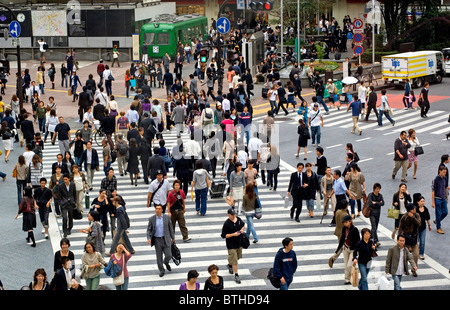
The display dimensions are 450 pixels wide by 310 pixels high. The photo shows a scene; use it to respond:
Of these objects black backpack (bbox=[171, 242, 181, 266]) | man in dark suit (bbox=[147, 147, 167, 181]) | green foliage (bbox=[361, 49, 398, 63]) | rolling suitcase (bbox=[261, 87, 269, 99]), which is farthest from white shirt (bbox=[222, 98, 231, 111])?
green foliage (bbox=[361, 49, 398, 63])

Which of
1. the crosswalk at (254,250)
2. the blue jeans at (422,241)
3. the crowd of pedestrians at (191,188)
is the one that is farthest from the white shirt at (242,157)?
the blue jeans at (422,241)

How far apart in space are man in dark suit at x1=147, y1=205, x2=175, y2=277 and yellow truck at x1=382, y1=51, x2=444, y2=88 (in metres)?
28.4

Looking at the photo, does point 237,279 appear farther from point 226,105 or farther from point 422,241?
point 226,105

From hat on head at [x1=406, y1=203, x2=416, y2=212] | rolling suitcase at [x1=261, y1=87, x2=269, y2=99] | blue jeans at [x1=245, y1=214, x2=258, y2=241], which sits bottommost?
blue jeans at [x1=245, y1=214, x2=258, y2=241]

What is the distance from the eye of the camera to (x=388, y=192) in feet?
76.7

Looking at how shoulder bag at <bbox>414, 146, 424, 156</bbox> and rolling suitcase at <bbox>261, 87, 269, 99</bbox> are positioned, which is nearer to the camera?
shoulder bag at <bbox>414, 146, 424, 156</bbox>

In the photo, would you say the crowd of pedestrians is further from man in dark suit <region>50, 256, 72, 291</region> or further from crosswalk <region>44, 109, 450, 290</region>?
crosswalk <region>44, 109, 450, 290</region>

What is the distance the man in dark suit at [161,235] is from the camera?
16.5 m

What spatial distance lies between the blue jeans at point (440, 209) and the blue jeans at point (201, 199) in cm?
582

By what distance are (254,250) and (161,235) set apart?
2.86 metres

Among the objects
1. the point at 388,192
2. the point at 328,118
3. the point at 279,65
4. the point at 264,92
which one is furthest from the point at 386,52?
the point at 388,192

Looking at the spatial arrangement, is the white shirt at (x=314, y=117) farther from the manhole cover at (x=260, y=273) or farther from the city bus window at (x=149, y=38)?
the city bus window at (x=149, y=38)

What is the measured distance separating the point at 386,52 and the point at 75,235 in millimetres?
37294

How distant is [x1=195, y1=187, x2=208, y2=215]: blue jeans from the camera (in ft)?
69.4
